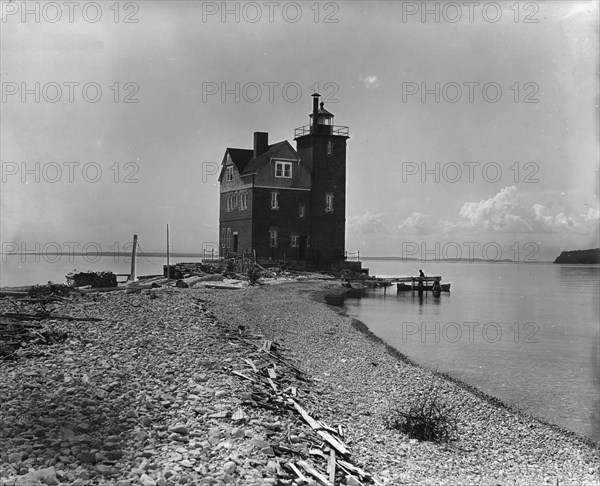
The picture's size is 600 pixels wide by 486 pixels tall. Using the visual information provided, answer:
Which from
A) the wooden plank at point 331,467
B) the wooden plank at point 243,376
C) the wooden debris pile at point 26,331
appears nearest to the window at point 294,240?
the wooden debris pile at point 26,331

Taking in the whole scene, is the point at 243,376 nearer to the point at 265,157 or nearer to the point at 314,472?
the point at 314,472

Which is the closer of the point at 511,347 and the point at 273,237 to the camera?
the point at 511,347

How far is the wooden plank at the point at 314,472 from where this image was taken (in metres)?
6.18

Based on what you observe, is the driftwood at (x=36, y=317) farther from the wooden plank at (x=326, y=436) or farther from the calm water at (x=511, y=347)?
the calm water at (x=511, y=347)

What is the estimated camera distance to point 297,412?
859 cm

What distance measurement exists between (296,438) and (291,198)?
132 ft

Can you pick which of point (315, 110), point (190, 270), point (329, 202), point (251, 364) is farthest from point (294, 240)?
point (251, 364)

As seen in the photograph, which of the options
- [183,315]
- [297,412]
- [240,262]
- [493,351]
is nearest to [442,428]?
[297,412]

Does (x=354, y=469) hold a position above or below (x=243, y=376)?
below

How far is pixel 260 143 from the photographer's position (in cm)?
4953

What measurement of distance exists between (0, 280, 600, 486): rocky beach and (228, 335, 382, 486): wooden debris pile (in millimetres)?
22

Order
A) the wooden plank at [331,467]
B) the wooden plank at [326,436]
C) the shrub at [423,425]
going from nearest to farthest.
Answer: the wooden plank at [331,467], the wooden plank at [326,436], the shrub at [423,425]

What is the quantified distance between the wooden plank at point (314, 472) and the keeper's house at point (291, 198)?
39.2 m

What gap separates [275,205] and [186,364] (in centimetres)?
3677
